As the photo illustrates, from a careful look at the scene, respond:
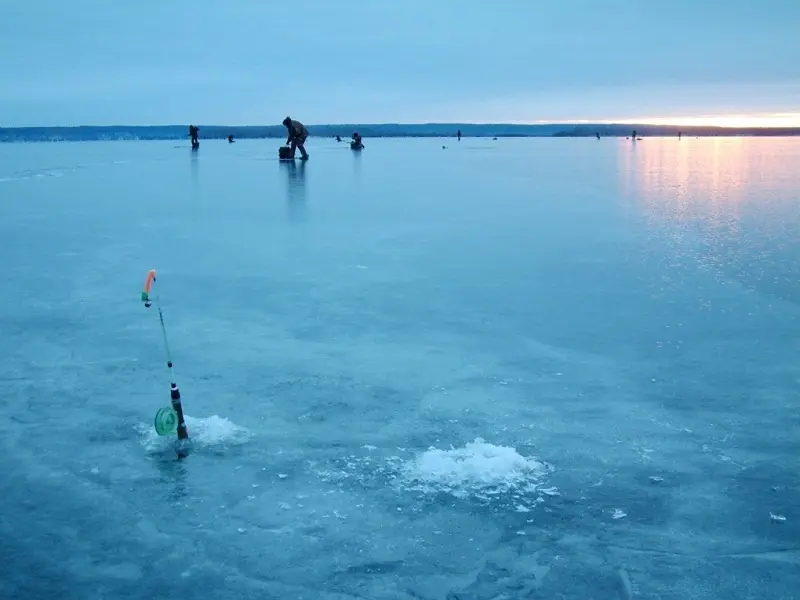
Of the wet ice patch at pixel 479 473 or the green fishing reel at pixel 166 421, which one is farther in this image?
the green fishing reel at pixel 166 421

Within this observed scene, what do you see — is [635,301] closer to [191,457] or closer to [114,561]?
[191,457]

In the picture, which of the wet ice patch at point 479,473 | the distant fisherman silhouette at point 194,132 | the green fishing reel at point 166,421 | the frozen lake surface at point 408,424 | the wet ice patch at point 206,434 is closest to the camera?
the frozen lake surface at point 408,424

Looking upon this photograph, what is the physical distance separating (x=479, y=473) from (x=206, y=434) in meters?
2.29

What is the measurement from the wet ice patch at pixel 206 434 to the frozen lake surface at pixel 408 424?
0.03 metres

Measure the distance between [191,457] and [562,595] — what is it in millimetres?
3078

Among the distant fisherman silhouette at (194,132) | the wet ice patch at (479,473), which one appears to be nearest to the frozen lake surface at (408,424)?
the wet ice patch at (479,473)

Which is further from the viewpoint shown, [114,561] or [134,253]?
[134,253]

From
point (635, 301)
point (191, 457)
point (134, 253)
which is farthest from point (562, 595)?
point (134, 253)

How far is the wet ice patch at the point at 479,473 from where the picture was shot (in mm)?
5359

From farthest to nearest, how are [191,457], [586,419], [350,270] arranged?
[350,270], [586,419], [191,457]

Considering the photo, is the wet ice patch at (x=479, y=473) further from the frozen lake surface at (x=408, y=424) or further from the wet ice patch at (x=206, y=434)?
the wet ice patch at (x=206, y=434)

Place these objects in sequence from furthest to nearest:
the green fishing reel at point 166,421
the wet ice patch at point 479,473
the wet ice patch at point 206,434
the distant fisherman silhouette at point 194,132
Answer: the distant fisherman silhouette at point 194,132
the wet ice patch at point 206,434
the green fishing reel at point 166,421
the wet ice patch at point 479,473

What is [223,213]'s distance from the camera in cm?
2147

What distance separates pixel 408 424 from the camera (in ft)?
21.3
